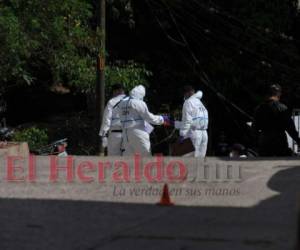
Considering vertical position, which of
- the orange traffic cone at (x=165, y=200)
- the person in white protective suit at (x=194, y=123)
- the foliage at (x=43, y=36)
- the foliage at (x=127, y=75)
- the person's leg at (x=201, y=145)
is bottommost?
the orange traffic cone at (x=165, y=200)

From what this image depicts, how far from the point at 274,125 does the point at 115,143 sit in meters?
3.10

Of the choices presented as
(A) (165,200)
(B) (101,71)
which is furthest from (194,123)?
(A) (165,200)

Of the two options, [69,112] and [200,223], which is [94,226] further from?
[69,112]

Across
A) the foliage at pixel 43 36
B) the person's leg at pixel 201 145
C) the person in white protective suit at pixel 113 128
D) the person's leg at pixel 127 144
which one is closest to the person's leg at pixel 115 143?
the person in white protective suit at pixel 113 128

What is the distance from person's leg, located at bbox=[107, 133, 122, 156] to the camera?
1337 cm

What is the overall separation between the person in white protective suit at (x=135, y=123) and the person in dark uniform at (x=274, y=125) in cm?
199

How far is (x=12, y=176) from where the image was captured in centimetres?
1126

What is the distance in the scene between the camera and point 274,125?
1139 centimetres

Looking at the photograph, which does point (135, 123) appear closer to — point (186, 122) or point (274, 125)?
point (186, 122)

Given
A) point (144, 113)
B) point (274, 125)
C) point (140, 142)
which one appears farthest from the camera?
point (140, 142)

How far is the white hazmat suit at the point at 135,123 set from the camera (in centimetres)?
1301

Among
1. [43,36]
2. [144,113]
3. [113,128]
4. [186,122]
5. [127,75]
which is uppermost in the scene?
[43,36]

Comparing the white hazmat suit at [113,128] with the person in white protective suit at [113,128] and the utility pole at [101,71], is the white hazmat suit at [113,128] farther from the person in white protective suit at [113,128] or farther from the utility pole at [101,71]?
the utility pole at [101,71]

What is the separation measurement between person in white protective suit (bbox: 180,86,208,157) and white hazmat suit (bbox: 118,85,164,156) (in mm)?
1092
